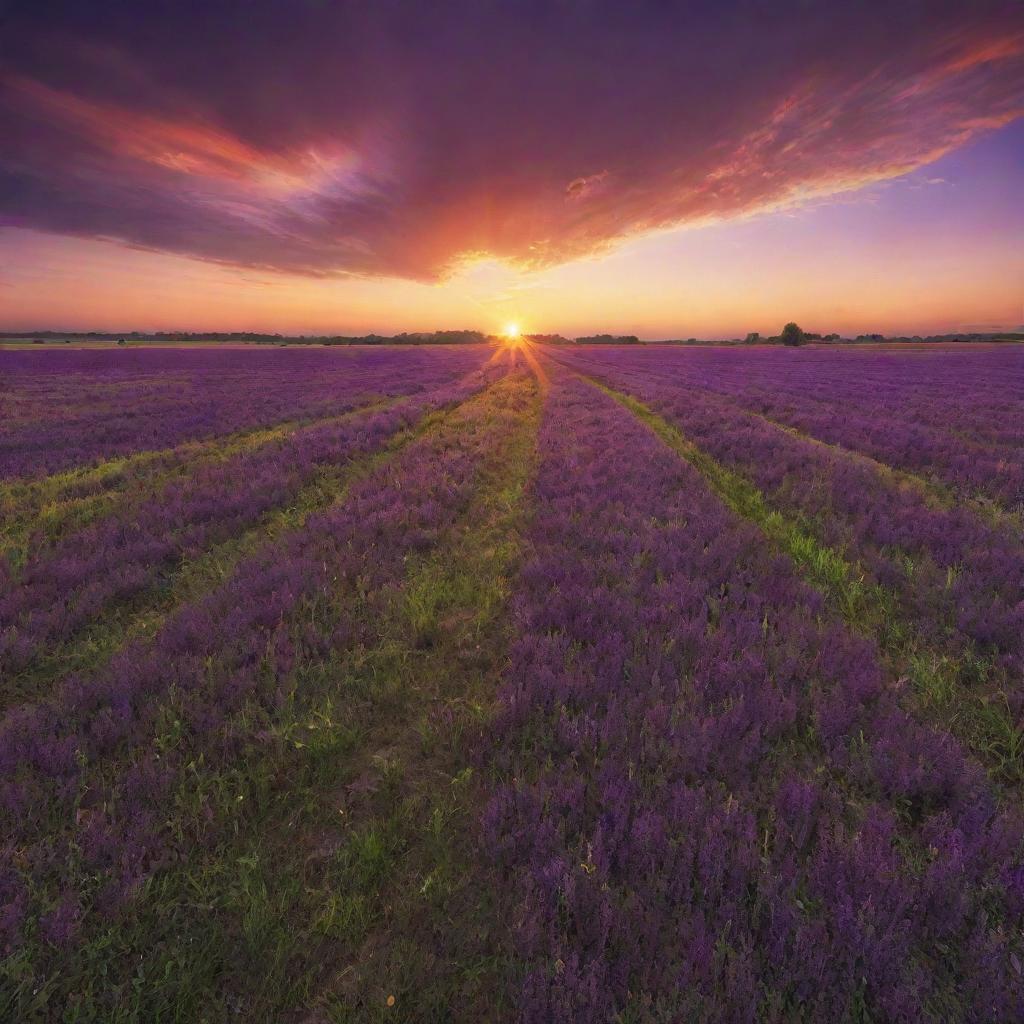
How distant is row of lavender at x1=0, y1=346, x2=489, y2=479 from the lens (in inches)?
549

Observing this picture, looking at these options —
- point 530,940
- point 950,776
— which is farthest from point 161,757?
point 950,776

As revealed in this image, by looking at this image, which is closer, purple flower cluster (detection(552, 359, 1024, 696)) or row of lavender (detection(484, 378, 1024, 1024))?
row of lavender (detection(484, 378, 1024, 1024))

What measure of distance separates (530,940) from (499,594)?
3553mm

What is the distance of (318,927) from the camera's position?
7.81 ft

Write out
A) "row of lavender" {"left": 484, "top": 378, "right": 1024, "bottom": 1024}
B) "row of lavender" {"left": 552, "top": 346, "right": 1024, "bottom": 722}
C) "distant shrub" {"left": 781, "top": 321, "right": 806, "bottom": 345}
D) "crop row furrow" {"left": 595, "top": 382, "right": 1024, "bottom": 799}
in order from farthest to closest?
"distant shrub" {"left": 781, "top": 321, "right": 806, "bottom": 345} → "row of lavender" {"left": 552, "top": 346, "right": 1024, "bottom": 722} → "crop row furrow" {"left": 595, "top": 382, "right": 1024, "bottom": 799} → "row of lavender" {"left": 484, "top": 378, "right": 1024, "bottom": 1024}

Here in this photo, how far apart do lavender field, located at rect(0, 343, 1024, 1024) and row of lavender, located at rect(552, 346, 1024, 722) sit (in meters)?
0.05

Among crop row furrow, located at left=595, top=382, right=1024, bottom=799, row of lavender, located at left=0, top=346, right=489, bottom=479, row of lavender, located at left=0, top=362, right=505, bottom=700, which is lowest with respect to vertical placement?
row of lavender, located at left=0, top=346, right=489, bottom=479

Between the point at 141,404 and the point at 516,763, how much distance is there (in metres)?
26.0

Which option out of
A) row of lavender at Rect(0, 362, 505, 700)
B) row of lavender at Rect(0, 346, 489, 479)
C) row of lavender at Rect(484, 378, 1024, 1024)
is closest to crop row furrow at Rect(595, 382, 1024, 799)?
row of lavender at Rect(484, 378, 1024, 1024)

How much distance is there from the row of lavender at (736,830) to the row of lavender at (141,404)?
543 inches

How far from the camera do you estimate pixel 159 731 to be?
3506 millimetres

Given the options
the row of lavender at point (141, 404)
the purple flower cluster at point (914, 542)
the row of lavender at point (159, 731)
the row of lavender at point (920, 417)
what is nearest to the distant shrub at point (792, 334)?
the row of lavender at point (920, 417)

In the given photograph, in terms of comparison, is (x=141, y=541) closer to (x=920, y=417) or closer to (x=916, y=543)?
(x=916, y=543)

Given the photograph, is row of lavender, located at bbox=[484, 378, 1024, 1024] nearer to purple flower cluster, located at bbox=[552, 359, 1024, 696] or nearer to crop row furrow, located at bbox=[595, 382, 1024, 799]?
crop row furrow, located at bbox=[595, 382, 1024, 799]
